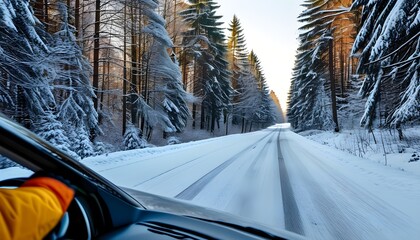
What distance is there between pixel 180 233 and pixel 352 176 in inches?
239

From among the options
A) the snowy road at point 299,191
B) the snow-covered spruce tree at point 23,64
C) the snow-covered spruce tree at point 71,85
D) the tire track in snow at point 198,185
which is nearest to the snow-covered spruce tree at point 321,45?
the snowy road at point 299,191

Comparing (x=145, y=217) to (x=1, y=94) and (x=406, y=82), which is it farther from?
(x=406, y=82)

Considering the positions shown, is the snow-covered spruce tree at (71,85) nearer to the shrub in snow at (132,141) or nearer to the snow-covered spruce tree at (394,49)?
the shrub in snow at (132,141)

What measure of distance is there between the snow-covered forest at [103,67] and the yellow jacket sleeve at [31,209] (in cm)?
656

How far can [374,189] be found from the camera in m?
4.97

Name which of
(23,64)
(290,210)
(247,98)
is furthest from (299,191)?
(247,98)

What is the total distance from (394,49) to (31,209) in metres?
10.4

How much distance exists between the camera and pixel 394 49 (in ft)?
28.0

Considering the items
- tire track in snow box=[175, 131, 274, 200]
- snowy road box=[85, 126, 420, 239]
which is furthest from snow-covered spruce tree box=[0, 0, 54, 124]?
tire track in snow box=[175, 131, 274, 200]

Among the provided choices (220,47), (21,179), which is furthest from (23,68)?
(220,47)

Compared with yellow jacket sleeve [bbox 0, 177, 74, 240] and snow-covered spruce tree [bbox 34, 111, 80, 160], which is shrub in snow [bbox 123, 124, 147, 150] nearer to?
snow-covered spruce tree [bbox 34, 111, 80, 160]

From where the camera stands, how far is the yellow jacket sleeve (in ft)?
2.46

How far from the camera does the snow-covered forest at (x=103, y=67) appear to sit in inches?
315

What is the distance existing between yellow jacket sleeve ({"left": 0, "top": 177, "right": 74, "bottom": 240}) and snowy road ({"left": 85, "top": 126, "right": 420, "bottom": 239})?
262 centimetres
